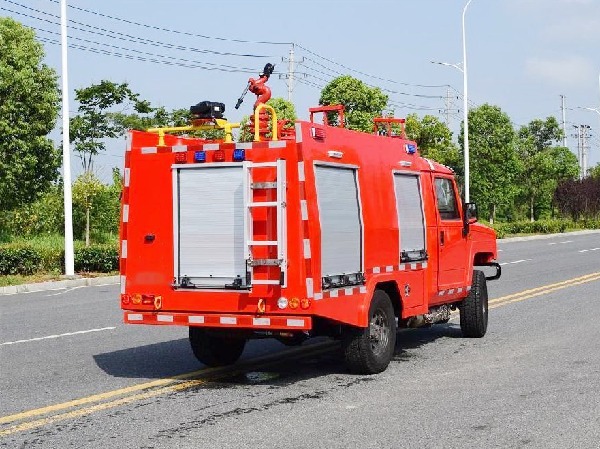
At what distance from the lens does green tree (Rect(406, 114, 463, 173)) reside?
6169 cm

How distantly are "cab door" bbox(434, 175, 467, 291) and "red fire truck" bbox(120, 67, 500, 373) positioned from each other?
3.90ft

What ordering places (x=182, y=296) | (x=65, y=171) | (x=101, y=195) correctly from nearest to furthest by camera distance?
(x=182, y=296), (x=65, y=171), (x=101, y=195)

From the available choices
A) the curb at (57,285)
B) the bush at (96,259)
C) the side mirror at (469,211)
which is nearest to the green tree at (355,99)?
the bush at (96,259)

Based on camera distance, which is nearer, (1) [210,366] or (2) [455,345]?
(1) [210,366]

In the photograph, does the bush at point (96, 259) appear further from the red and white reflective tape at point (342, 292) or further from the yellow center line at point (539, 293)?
the red and white reflective tape at point (342, 292)

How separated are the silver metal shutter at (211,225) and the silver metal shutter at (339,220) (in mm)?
749

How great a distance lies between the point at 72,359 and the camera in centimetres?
1074

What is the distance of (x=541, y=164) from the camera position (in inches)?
2542

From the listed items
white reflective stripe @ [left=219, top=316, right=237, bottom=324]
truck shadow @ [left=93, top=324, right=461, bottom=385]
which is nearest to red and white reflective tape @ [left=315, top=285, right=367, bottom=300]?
white reflective stripe @ [left=219, top=316, right=237, bottom=324]

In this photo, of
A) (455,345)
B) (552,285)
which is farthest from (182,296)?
(552,285)

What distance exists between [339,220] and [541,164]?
2280 inches

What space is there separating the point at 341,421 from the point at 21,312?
10579mm

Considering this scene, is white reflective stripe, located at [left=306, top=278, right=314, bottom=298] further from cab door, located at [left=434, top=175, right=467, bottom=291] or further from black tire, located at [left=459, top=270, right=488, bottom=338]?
black tire, located at [left=459, top=270, right=488, bottom=338]

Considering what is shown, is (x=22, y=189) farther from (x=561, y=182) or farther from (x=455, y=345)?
(x=561, y=182)
